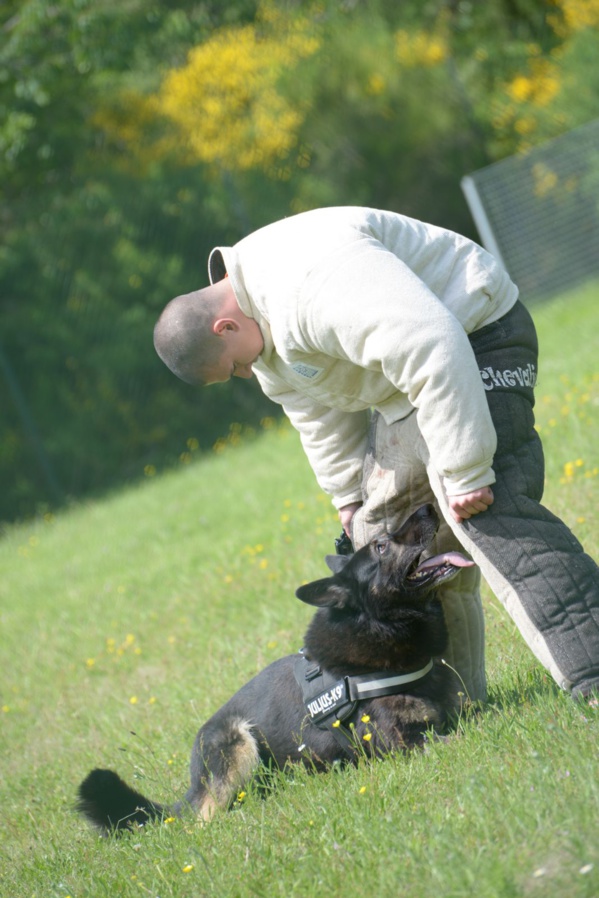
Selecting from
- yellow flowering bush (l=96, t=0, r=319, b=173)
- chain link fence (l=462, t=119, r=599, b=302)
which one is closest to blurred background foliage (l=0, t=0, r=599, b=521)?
yellow flowering bush (l=96, t=0, r=319, b=173)

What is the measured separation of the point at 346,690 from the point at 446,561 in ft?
1.98

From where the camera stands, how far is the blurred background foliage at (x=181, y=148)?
42.3 ft

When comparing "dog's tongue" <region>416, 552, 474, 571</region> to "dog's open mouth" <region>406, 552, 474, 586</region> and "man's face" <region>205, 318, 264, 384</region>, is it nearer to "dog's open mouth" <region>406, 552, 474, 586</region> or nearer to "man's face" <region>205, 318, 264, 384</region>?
"dog's open mouth" <region>406, 552, 474, 586</region>

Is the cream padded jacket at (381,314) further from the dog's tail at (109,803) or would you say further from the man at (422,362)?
the dog's tail at (109,803)

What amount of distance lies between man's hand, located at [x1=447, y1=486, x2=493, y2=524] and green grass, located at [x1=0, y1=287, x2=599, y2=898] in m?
0.66

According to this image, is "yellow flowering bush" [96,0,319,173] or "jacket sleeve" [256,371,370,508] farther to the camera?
"yellow flowering bush" [96,0,319,173]

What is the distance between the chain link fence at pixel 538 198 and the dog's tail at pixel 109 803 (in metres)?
10.9

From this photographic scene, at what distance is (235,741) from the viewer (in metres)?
3.77

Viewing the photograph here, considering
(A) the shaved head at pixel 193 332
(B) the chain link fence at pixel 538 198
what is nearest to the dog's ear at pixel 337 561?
(A) the shaved head at pixel 193 332

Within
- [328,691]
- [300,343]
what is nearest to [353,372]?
[300,343]

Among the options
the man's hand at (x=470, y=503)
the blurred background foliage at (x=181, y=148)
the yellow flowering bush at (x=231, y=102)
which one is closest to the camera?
the man's hand at (x=470, y=503)

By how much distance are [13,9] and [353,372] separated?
1413 cm

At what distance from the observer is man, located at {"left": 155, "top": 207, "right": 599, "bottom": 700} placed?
2.84 meters

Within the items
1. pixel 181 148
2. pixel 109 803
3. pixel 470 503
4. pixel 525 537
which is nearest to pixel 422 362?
pixel 470 503
